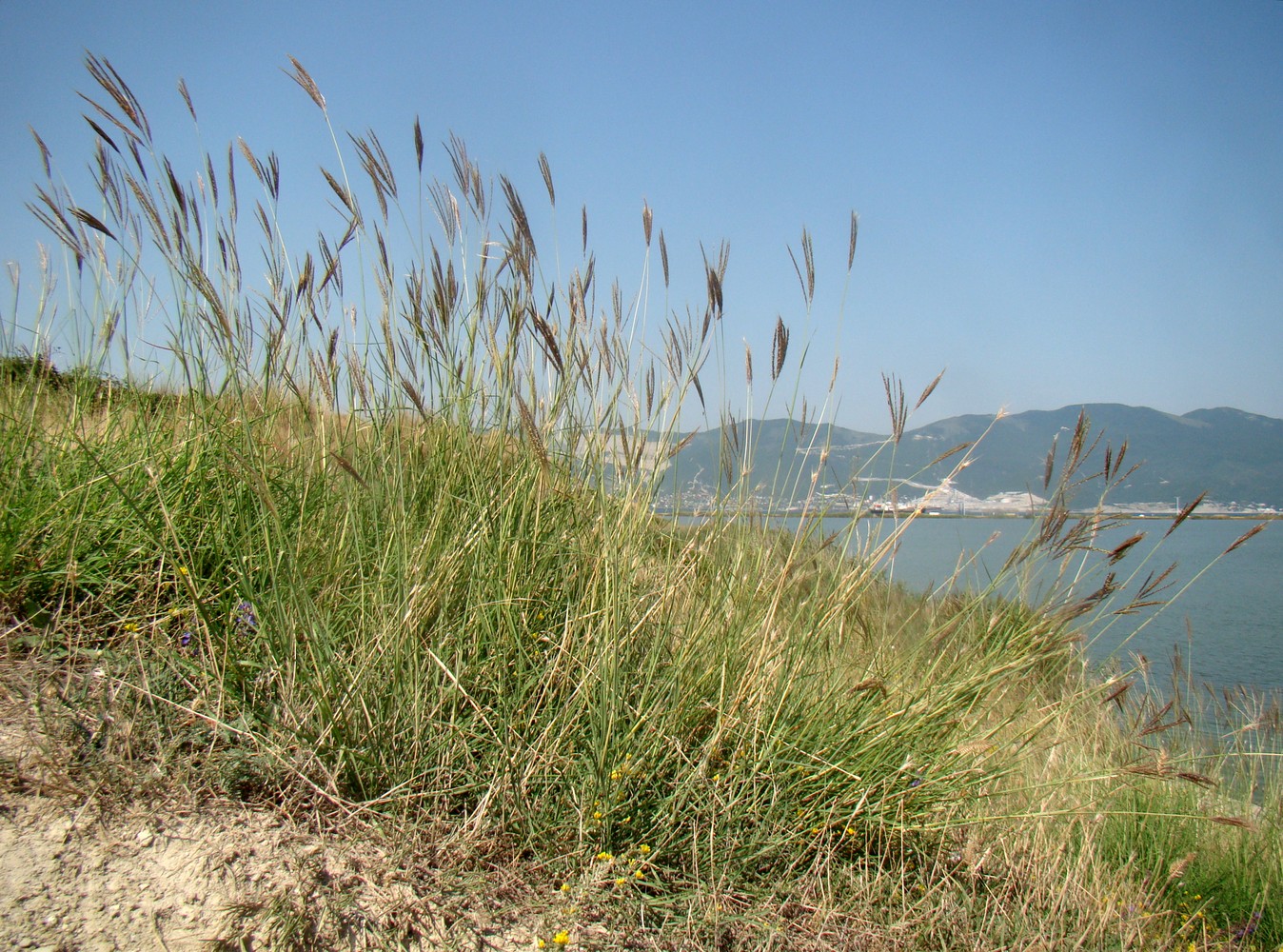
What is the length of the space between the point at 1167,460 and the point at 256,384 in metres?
36.2

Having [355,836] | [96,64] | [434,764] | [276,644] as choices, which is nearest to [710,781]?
[434,764]

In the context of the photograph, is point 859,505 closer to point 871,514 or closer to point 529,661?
point 871,514

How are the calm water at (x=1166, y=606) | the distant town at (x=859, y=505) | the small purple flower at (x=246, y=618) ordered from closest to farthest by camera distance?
the small purple flower at (x=246, y=618), the distant town at (x=859, y=505), the calm water at (x=1166, y=606)

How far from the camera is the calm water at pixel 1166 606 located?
2.26 metres

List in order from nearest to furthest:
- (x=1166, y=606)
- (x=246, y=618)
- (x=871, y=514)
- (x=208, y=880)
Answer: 1. (x=208, y=880)
2. (x=246, y=618)
3. (x=871, y=514)
4. (x=1166, y=606)

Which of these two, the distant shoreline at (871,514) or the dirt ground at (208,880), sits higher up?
the distant shoreline at (871,514)

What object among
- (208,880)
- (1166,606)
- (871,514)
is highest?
Answer: (871,514)

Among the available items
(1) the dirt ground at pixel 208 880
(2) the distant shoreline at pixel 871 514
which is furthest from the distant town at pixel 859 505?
(1) the dirt ground at pixel 208 880

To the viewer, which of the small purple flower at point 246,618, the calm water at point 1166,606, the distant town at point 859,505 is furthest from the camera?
the calm water at point 1166,606

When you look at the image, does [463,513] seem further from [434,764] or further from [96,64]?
[96,64]

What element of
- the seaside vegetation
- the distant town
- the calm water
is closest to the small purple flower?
the seaside vegetation

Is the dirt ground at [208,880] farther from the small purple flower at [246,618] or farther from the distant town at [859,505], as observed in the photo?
the distant town at [859,505]

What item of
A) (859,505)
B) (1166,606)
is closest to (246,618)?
A: (859,505)

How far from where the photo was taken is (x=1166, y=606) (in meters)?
2.17
